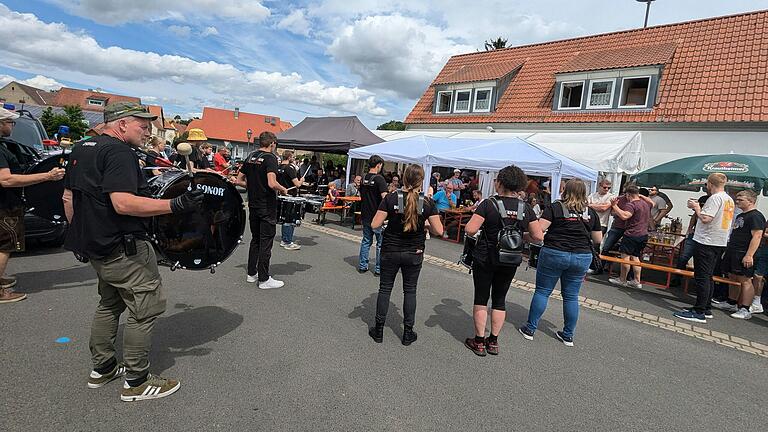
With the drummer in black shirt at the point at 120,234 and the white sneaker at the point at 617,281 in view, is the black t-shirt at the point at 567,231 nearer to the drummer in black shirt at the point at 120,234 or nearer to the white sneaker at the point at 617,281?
the drummer in black shirt at the point at 120,234

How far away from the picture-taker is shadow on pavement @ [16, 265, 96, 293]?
4.55 meters

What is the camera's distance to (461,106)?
66.8 feet

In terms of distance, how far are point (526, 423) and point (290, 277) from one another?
3794 mm

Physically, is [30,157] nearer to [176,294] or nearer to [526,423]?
[176,294]

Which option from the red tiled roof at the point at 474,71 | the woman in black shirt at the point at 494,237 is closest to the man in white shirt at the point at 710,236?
the woman in black shirt at the point at 494,237

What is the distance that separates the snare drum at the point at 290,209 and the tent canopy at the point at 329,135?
7.94m

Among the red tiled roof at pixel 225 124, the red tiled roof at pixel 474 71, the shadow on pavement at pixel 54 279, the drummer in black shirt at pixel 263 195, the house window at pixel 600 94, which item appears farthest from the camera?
the red tiled roof at pixel 225 124

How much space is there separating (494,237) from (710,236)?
3.64 m

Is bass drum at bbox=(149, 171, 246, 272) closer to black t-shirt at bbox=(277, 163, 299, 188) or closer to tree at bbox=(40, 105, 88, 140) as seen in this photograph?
black t-shirt at bbox=(277, 163, 299, 188)

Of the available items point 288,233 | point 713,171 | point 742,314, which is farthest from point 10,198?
point 713,171

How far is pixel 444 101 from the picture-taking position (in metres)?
21.2

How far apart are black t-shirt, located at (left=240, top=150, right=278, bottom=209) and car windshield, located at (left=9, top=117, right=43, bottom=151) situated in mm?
5217

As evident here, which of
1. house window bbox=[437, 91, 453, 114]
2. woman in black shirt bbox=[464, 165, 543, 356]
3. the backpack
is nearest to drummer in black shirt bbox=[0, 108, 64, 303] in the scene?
woman in black shirt bbox=[464, 165, 543, 356]

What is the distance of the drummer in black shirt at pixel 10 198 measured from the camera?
3.75 meters
